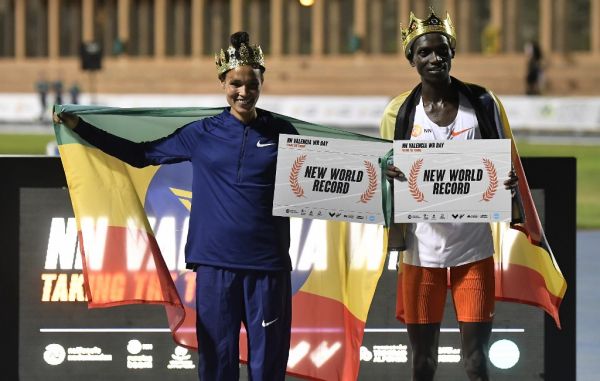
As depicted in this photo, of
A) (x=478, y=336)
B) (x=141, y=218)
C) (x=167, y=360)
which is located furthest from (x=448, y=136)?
(x=167, y=360)

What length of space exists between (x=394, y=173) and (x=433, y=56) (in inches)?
19.6

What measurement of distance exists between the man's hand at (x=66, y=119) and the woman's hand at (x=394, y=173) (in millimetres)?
1328

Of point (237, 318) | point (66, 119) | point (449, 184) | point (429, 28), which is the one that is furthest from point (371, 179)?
point (66, 119)

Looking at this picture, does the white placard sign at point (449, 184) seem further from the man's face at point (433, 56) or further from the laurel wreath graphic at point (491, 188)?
the man's face at point (433, 56)

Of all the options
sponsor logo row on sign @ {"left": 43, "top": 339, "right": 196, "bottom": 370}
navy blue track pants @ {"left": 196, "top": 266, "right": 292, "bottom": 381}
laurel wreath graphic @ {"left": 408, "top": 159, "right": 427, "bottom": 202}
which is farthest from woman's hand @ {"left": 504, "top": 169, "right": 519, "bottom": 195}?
sponsor logo row on sign @ {"left": 43, "top": 339, "right": 196, "bottom": 370}

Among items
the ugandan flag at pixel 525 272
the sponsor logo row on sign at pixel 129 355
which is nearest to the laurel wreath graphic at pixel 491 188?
the ugandan flag at pixel 525 272

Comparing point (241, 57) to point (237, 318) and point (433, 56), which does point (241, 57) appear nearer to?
point (433, 56)

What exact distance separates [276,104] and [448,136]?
151 ft

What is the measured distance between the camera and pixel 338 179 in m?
5.66

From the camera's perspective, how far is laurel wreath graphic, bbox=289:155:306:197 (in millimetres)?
5508

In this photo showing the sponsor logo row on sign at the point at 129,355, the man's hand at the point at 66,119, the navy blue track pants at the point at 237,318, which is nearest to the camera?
the navy blue track pants at the point at 237,318

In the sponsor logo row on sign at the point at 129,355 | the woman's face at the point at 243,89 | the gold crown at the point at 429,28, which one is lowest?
the sponsor logo row on sign at the point at 129,355

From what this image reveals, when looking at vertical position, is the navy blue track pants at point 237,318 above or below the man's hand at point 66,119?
below

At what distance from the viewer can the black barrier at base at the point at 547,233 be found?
6727 mm
